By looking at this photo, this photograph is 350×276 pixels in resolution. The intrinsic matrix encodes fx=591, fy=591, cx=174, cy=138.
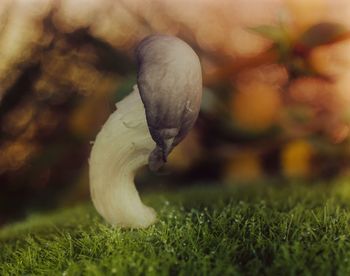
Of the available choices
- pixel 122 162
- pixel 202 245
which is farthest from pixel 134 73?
pixel 202 245

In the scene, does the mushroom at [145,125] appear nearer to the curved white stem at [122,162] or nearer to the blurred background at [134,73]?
the curved white stem at [122,162]

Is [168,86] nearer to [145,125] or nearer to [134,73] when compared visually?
[145,125]

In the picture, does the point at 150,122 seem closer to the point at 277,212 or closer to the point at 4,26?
the point at 277,212

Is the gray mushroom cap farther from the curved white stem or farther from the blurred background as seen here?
the blurred background

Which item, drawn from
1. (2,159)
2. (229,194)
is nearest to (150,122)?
(229,194)

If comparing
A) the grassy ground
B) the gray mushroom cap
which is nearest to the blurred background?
the grassy ground
